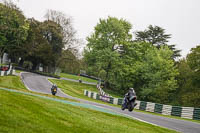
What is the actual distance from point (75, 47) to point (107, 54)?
1365 cm

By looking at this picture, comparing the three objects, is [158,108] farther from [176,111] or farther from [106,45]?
[106,45]

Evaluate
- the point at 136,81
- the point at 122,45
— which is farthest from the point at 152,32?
the point at 136,81

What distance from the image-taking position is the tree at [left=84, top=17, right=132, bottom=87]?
5459cm

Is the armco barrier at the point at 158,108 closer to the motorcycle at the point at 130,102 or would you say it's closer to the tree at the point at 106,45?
the motorcycle at the point at 130,102

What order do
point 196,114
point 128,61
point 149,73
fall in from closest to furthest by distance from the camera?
point 196,114
point 149,73
point 128,61

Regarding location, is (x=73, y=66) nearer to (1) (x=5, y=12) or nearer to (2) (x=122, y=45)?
(2) (x=122, y=45)

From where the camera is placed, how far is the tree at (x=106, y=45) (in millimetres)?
54594

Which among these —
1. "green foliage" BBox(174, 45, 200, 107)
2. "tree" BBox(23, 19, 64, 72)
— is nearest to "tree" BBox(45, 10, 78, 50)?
"tree" BBox(23, 19, 64, 72)

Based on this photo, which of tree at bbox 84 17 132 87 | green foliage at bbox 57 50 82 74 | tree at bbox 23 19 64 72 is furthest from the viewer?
tree at bbox 23 19 64 72

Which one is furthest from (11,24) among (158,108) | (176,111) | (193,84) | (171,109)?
(193,84)

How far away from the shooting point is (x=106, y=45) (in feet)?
184

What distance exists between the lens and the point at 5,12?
42.4 metres

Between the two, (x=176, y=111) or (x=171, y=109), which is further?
(x=171, y=109)

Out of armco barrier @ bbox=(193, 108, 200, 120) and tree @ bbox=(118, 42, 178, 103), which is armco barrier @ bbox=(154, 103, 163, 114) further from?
tree @ bbox=(118, 42, 178, 103)
